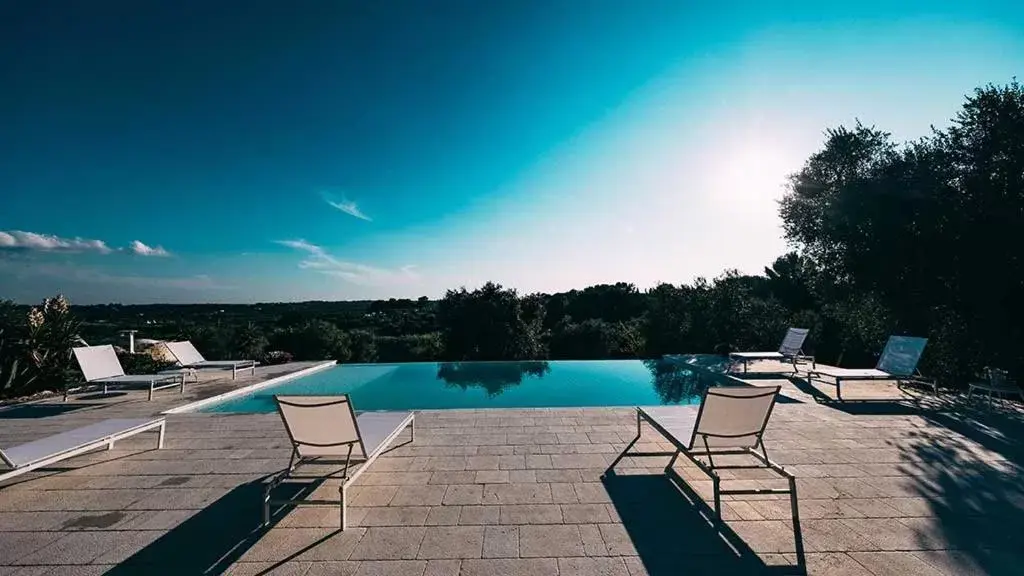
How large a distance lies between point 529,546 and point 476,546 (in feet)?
A: 1.05

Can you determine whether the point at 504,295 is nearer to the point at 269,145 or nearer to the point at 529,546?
the point at 269,145

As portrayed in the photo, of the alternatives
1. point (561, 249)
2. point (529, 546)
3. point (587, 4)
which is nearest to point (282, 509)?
point (529, 546)

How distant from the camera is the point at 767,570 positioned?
2.36m

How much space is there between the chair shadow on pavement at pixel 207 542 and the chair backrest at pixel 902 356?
29.0 ft

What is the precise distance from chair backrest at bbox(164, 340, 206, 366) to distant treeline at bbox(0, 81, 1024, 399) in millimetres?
1628

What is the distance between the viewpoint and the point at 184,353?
31.0ft

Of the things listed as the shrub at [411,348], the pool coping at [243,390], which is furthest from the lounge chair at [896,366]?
the shrub at [411,348]

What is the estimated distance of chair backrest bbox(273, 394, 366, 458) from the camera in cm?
317

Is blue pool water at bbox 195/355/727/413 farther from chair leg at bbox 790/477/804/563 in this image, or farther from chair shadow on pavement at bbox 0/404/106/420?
chair leg at bbox 790/477/804/563

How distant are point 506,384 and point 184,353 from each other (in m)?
7.04

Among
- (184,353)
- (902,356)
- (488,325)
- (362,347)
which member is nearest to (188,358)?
(184,353)

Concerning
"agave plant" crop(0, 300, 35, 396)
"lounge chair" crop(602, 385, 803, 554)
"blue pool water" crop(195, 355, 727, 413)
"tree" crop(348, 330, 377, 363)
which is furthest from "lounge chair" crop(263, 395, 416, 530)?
"tree" crop(348, 330, 377, 363)

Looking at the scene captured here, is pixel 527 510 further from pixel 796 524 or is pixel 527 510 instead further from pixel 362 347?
pixel 362 347

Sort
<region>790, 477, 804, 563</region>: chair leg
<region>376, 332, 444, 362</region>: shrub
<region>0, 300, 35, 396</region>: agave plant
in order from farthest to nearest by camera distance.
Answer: <region>376, 332, 444, 362</region>: shrub < <region>0, 300, 35, 396</region>: agave plant < <region>790, 477, 804, 563</region>: chair leg
